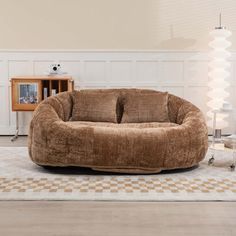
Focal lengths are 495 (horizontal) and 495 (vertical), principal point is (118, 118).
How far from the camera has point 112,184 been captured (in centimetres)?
409

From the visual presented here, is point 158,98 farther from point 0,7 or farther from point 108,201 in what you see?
point 0,7

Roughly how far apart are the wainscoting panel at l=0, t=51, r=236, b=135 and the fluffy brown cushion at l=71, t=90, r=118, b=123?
1.23m

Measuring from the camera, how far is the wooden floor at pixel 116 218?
2.99 meters

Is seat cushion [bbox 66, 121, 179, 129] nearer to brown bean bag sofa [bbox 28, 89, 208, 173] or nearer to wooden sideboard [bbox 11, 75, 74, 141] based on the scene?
brown bean bag sofa [bbox 28, 89, 208, 173]

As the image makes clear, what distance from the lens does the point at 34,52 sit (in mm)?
6477

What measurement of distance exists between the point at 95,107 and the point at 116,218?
215cm

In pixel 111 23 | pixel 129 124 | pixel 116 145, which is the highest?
pixel 111 23

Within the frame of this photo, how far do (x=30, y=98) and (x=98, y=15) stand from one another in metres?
1.40

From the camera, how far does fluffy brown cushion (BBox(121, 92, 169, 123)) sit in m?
5.20

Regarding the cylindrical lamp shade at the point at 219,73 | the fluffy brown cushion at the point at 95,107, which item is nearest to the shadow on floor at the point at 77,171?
the fluffy brown cushion at the point at 95,107

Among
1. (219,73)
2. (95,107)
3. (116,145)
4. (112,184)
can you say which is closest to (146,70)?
(219,73)

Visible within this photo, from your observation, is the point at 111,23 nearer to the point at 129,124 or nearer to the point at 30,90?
the point at 30,90

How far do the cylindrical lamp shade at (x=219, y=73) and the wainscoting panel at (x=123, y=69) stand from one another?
0.42 m

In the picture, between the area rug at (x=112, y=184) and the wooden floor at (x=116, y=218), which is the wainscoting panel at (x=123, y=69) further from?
the wooden floor at (x=116, y=218)
